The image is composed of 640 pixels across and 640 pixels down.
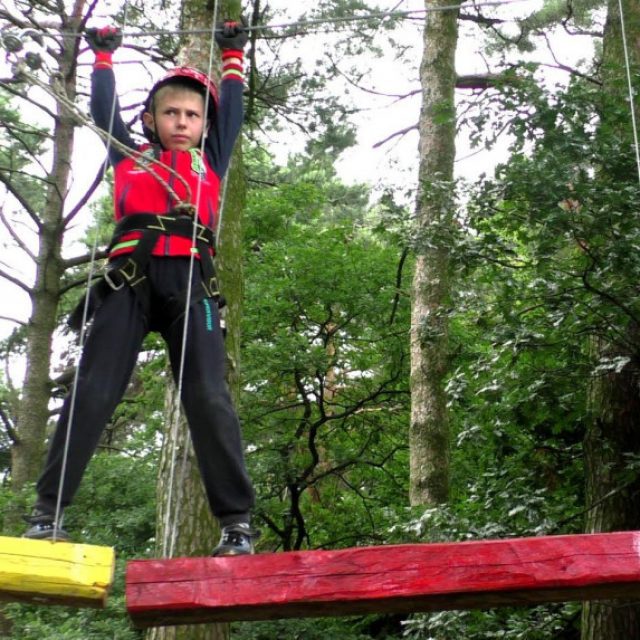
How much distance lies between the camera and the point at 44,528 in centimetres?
311

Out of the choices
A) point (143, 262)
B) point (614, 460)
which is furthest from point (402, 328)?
point (143, 262)

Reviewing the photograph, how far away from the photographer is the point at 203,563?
9.56 ft

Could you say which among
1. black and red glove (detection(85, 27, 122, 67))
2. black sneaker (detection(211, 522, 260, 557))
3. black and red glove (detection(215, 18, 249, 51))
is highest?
black and red glove (detection(215, 18, 249, 51))

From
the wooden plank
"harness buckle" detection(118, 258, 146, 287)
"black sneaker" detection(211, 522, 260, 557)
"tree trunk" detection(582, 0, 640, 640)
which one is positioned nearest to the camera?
the wooden plank

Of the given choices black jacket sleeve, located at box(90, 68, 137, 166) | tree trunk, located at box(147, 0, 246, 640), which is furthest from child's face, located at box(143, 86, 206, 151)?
tree trunk, located at box(147, 0, 246, 640)

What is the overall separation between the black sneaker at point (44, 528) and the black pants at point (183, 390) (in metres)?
0.04

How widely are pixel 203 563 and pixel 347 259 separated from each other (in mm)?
8516

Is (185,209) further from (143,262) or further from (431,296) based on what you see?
(431,296)

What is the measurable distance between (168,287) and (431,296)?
6.10m

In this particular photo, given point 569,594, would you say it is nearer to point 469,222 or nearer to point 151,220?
point 151,220

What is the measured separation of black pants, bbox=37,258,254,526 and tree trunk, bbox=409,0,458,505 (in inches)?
150

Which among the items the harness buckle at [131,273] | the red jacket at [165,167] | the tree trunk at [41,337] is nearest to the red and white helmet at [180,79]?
the red jacket at [165,167]

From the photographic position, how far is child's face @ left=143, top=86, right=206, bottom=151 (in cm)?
371

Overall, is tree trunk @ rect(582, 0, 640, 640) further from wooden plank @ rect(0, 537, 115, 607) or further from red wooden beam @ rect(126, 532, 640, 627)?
wooden plank @ rect(0, 537, 115, 607)
